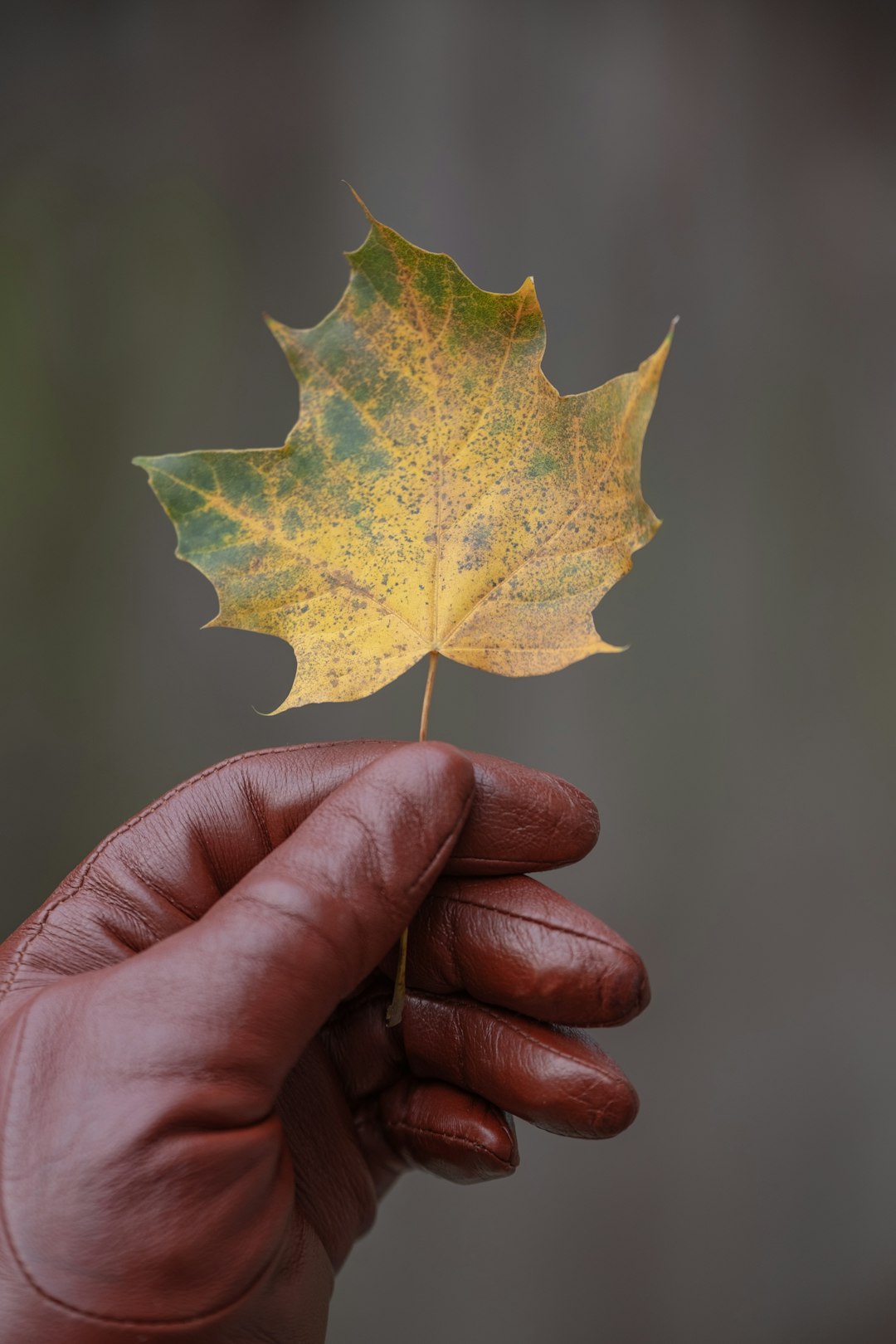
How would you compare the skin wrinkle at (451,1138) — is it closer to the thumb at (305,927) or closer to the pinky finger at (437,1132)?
the pinky finger at (437,1132)

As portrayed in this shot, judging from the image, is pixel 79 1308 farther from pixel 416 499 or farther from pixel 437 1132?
pixel 416 499

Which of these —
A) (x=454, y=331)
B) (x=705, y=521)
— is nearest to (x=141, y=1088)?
(x=454, y=331)

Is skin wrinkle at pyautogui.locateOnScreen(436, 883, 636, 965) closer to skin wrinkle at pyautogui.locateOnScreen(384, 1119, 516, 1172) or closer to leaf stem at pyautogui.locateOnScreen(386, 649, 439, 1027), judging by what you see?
leaf stem at pyautogui.locateOnScreen(386, 649, 439, 1027)

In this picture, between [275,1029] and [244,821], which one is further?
[244,821]

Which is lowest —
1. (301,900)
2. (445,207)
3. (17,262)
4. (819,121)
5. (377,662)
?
(301,900)

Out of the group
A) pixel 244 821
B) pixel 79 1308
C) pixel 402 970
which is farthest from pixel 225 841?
pixel 79 1308

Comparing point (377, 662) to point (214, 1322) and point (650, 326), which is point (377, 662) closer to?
point (214, 1322)

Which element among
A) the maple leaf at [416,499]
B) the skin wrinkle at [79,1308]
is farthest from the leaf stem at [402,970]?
the skin wrinkle at [79,1308]
